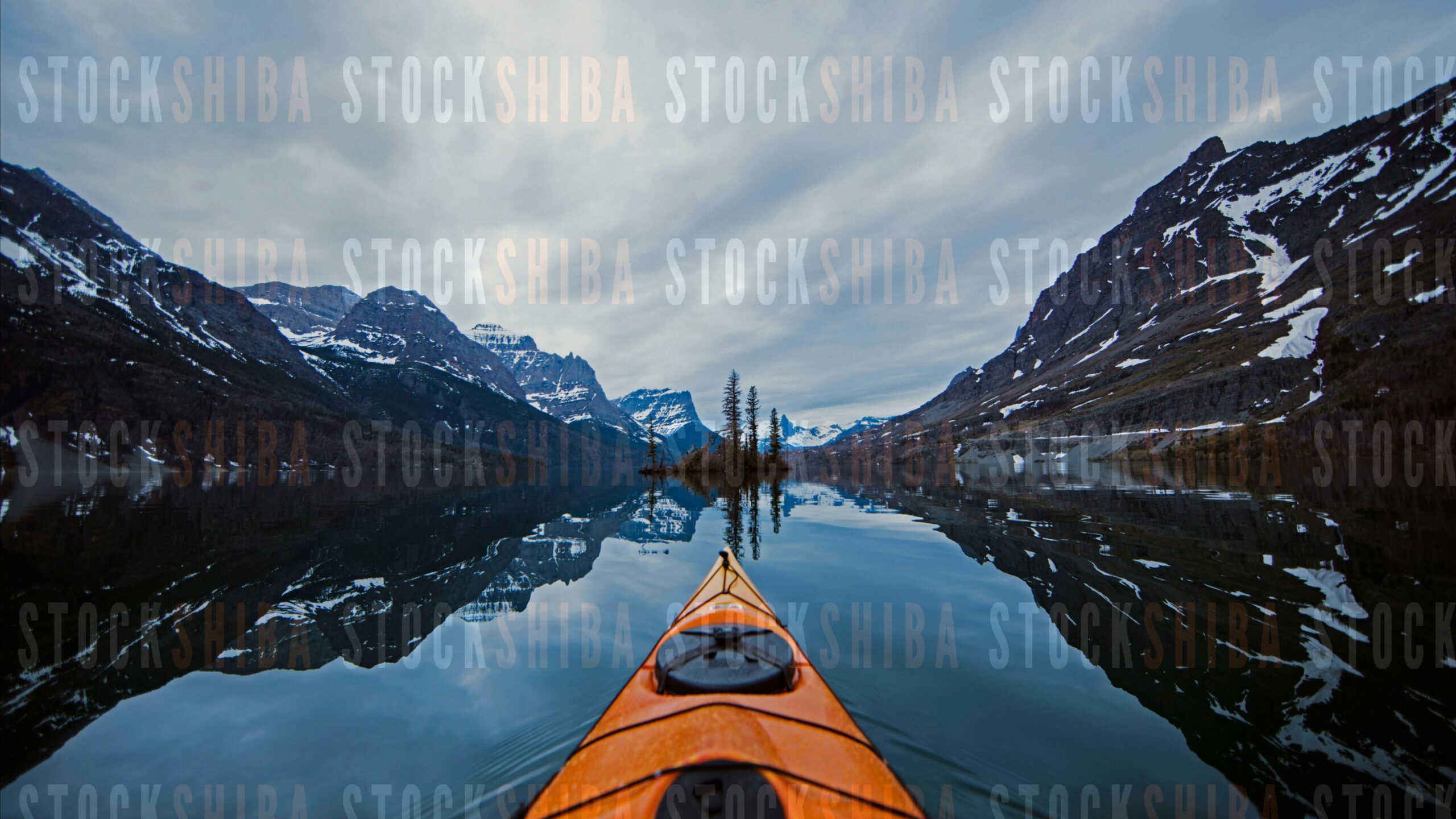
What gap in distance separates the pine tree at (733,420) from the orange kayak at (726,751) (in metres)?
61.0

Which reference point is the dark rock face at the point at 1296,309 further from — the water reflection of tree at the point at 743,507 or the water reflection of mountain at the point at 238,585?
the water reflection of mountain at the point at 238,585

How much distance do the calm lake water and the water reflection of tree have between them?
131cm

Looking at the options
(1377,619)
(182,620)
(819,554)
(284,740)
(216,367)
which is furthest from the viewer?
(216,367)

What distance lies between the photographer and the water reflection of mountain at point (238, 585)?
8.13 meters

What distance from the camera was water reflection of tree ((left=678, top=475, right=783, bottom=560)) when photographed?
20.0 m

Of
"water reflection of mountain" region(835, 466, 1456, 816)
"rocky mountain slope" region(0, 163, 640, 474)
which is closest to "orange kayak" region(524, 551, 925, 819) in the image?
"water reflection of mountain" region(835, 466, 1456, 816)

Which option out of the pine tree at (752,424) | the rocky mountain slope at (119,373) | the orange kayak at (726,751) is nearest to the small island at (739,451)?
the pine tree at (752,424)

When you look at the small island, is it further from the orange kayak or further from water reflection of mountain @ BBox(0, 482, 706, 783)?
the orange kayak

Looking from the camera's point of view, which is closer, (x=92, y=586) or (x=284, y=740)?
(x=284, y=740)

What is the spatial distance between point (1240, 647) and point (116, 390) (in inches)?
7347

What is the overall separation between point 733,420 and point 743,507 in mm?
35346

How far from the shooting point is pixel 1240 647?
25.6 ft

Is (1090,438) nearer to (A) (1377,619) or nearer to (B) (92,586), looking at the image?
(A) (1377,619)

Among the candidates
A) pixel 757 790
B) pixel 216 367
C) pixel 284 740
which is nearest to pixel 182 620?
pixel 284 740
